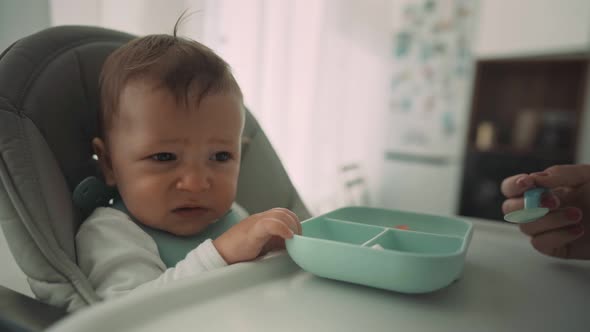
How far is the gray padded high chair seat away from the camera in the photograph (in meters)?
0.52

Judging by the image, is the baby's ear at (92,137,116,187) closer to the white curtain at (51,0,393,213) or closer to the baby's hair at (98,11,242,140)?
the baby's hair at (98,11,242,140)

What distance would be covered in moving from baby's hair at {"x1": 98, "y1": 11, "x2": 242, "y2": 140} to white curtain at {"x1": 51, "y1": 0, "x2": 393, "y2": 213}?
403mm

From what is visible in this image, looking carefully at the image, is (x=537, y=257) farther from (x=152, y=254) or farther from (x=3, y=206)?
(x=3, y=206)

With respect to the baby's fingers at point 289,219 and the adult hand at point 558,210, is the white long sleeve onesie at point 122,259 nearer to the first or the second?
the baby's fingers at point 289,219

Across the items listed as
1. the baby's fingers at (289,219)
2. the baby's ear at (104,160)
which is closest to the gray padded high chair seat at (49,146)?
the baby's ear at (104,160)

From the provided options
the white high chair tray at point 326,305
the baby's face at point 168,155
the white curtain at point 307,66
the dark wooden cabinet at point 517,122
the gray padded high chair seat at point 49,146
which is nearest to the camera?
the white high chair tray at point 326,305

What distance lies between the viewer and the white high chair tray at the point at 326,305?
1.24ft

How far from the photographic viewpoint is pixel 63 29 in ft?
2.26

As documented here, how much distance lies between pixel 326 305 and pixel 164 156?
34 centimetres

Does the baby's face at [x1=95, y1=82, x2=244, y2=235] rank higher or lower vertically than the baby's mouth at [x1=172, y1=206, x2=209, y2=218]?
higher

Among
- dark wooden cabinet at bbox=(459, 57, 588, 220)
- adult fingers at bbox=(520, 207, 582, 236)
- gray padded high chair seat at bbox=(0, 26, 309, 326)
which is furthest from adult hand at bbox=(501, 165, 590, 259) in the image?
dark wooden cabinet at bbox=(459, 57, 588, 220)

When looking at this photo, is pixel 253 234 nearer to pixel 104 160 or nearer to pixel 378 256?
pixel 378 256

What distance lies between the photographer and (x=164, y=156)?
24.9 inches

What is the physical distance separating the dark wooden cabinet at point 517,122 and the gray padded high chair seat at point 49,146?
2.88 metres
